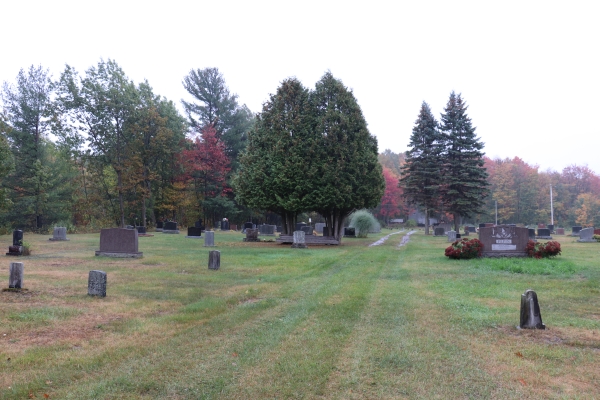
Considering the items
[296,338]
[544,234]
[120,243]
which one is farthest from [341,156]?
[544,234]

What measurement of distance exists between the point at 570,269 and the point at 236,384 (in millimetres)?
12497

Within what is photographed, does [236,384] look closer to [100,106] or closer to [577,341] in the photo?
[577,341]

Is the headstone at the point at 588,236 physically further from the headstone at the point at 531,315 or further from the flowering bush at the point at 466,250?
the headstone at the point at 531,315

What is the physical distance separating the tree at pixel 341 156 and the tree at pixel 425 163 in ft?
60.5

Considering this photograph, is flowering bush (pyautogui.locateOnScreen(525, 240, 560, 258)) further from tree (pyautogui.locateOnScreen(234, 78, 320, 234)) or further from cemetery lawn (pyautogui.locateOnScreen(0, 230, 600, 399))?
tree (pyautogui.locateOnScreen(234, 78, 320, 234))

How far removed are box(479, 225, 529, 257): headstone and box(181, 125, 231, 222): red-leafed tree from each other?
3364 cm

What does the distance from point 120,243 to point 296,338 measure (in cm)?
1267

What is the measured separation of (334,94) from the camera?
26.5 metres


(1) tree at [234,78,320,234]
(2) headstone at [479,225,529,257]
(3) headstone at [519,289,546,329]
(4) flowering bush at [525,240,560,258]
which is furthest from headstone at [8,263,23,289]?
(4) flowering bush at [525,240,560,258]

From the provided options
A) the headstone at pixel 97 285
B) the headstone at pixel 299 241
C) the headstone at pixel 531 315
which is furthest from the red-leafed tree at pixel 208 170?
the headstone at pixel 531 315

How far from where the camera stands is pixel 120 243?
17.0m

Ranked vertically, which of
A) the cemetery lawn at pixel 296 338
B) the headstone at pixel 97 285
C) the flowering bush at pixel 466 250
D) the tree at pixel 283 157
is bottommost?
the cemetery lawn at pixel 296 338

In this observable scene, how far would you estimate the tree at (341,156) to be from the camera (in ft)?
81.7

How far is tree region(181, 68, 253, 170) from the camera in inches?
2021
